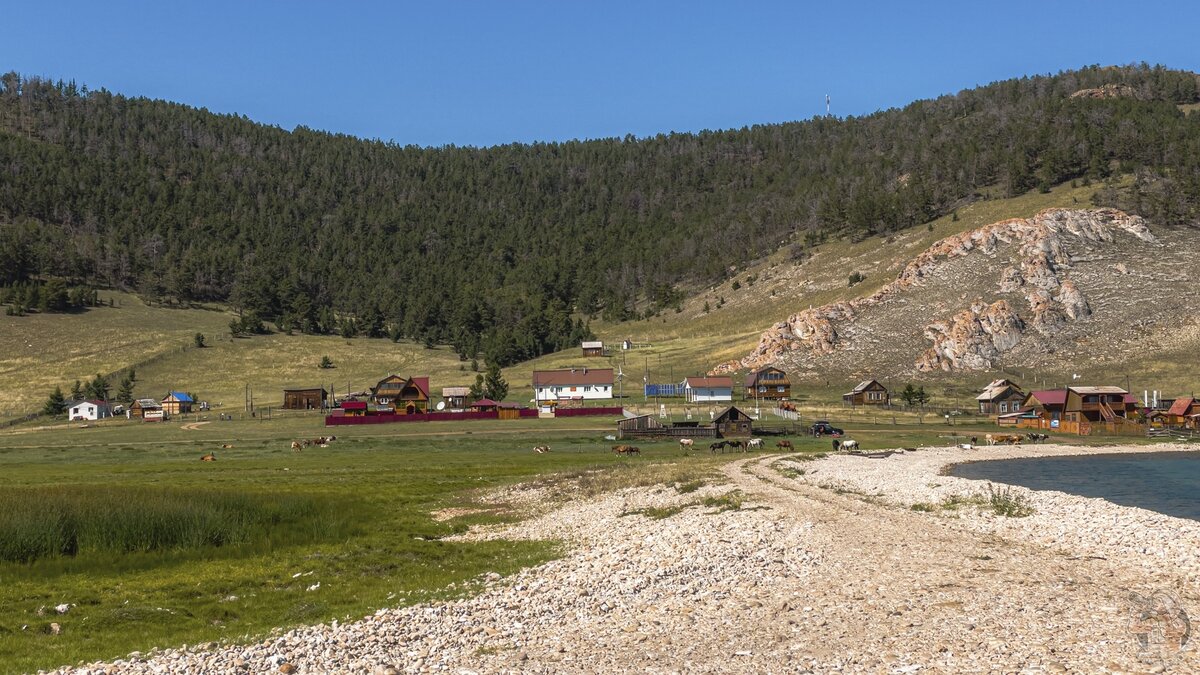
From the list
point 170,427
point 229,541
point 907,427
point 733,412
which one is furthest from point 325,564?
point 170,427

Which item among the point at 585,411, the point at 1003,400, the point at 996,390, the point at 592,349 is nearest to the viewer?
the point at 1003,400

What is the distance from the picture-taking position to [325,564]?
97.6 feet

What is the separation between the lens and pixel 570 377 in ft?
481

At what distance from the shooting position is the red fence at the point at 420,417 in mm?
113625

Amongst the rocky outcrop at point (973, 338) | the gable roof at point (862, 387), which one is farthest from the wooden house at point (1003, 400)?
the rocky outcrop at point (973, 338)

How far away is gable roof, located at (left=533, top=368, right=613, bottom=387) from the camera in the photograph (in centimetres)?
14550

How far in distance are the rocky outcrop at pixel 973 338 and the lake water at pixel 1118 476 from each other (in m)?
63.6

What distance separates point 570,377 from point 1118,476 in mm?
97517

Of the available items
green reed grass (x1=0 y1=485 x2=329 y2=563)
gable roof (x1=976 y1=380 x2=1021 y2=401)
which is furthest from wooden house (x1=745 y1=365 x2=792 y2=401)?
green reed grass (x1=0 y1=485 x2=329 y2=563)

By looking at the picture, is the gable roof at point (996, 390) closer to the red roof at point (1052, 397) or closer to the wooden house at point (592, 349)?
the red roof at point (1052, 397)

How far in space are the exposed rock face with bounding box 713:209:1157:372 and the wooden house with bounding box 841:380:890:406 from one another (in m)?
18.3

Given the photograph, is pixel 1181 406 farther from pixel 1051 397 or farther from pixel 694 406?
pixel 694 406

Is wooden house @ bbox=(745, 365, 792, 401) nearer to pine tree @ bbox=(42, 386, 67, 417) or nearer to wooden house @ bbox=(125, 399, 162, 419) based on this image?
wooden house @ bbox=(125, 399, 162, 419)

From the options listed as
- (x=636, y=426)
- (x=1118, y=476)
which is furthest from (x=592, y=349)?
(x=1118, y=476)
